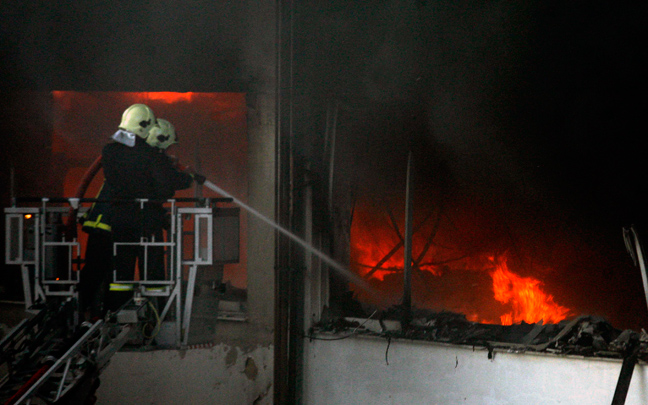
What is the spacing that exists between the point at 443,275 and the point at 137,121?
15.0ft

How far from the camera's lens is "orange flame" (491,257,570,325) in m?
7.38

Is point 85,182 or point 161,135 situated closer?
point 161,135

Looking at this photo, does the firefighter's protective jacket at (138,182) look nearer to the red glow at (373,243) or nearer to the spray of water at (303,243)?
the spray of water at (303,243)

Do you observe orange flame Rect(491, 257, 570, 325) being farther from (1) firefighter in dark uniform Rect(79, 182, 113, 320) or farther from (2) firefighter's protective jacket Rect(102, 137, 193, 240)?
(1) firefighter in dark uniform Rect(79, 182, 113, 320)

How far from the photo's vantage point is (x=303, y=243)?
652cm

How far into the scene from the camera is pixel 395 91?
7590 mm

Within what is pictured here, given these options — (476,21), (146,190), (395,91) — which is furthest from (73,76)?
(476,21)

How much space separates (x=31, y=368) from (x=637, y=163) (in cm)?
739

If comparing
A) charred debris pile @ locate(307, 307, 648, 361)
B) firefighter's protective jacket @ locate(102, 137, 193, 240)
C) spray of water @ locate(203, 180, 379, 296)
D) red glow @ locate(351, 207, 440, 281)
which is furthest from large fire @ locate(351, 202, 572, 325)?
firefighter's protective jacket @ locate(102, 137, 193, 240)

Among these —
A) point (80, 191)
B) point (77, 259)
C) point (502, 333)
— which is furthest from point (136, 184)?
point (502, 333)

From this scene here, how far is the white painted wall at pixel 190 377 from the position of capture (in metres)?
5.94

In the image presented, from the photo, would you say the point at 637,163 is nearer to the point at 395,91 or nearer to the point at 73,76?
the point at 395,91

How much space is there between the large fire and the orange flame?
0.01m

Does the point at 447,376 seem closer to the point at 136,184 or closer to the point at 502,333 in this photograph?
the point at 502,333
